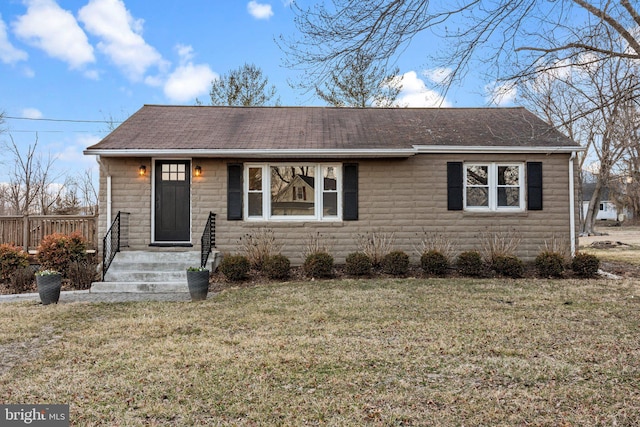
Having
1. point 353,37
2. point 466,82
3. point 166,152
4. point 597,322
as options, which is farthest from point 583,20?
point 166,152

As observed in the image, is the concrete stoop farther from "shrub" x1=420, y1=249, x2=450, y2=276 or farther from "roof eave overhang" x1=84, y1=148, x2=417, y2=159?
"shrub" x1=420, y1=249, x2=450, y2=276

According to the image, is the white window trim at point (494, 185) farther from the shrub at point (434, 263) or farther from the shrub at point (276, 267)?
the shrub at point (276, 267)

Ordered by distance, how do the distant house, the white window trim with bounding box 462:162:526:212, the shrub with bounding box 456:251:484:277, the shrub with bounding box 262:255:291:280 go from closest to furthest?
the shrub with bounding box 262:255:291:280 → the shrub with bounding box 456:251:484:277 → the white window trim with bounding box 462:162:526:212 → the distant house

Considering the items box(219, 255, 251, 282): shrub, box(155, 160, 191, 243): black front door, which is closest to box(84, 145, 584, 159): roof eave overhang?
box(155, 160, 191, 243): black front door

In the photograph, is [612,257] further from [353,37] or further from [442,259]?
[353,37]

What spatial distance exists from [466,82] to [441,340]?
3.20 meters

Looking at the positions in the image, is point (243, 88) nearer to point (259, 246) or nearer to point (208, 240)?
point (208, 240)

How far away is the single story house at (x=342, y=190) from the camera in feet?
31.4

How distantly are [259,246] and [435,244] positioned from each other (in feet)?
13.6

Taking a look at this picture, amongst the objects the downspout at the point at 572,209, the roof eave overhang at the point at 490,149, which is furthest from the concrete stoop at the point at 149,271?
the downspout at the point at 572,209

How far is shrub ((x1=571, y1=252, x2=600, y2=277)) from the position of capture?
8766mm

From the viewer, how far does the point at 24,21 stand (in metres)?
15.1

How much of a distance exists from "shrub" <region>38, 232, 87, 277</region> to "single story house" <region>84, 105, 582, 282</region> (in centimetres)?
94

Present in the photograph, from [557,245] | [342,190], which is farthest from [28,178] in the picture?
[557,245]
